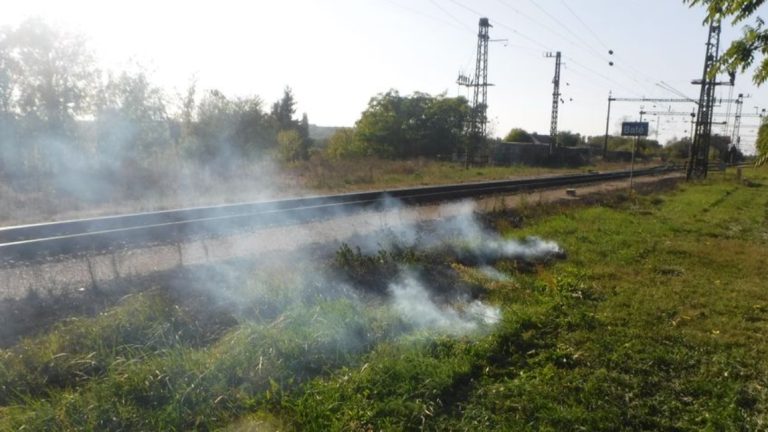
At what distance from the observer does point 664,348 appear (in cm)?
501

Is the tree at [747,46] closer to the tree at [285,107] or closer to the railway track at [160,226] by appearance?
the railway track at [160,226]

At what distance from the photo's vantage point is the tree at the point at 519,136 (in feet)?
240

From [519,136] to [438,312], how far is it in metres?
72.1

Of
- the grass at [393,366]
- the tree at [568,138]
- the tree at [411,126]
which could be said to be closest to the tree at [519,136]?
the tree at [568,138]

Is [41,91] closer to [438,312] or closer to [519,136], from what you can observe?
[438,312]

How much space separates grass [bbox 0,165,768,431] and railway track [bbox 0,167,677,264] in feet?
10.7

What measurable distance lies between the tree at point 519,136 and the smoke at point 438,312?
2780 inches

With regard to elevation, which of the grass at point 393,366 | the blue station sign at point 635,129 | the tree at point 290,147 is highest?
the blue station sign at point 635,129

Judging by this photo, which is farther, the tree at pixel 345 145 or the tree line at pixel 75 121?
the tree at pixel 345 145

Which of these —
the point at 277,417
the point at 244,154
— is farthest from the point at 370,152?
the point at 277,417

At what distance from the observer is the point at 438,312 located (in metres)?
5.84

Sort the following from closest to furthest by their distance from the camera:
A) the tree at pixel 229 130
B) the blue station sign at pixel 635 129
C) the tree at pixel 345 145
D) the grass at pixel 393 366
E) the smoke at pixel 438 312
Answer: the grass at pixel 393 366 < the smoke at pixel 438 312 < the blue station sign at pixel 635 129 < the tree at pixel 229 130 < the tree at pixel 345 145

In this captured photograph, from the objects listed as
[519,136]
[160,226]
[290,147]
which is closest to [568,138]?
[519,136]

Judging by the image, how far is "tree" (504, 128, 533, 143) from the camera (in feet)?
240
